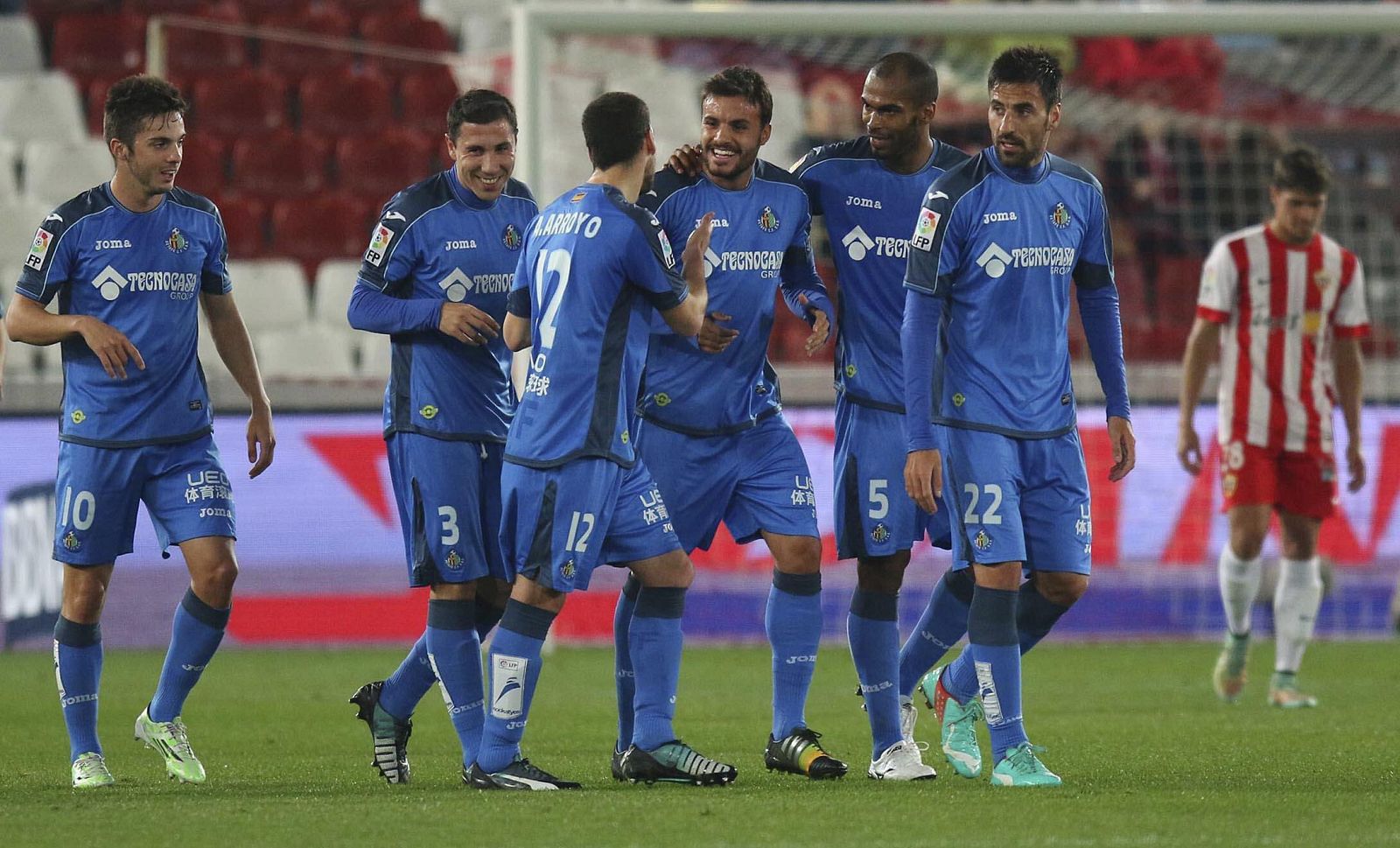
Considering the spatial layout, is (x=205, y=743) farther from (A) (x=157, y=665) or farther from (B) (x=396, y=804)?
(A) (x=157, y=665)

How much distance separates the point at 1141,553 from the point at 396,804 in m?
7.05

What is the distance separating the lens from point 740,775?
601 centimetres

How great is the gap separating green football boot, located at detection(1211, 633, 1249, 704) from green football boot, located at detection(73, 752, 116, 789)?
5005 millimetres

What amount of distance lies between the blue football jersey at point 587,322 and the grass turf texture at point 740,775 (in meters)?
1.01

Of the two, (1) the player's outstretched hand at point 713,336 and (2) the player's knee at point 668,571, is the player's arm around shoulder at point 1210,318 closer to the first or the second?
(1) the player's outstretched hand at point 713,336

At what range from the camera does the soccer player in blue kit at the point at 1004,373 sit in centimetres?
560

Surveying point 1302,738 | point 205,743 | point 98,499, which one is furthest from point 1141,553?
point 98,499

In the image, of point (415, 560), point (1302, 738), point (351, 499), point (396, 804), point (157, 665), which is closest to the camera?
point (396, 804)

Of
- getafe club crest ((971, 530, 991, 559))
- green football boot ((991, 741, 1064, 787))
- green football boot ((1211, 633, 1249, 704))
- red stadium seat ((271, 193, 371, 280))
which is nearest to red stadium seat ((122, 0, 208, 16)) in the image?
red stadium seat ((271, 193, 371, 280))

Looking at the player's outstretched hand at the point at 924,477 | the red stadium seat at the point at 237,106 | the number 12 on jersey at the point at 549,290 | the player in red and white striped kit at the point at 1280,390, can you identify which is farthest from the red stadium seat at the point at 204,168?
the player's outstretched hand at the point at 924,477

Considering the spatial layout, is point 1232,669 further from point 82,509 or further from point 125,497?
point 82,509

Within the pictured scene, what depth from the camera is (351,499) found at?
11.0 m

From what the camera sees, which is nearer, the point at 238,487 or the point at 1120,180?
the point at 238,487

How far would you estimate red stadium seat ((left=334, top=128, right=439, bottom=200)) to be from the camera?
14.1 m
